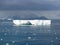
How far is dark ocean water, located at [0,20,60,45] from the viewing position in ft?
14.1

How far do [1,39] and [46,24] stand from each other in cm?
118

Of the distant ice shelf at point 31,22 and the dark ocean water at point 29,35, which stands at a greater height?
the distant ice shelf at point 31,22

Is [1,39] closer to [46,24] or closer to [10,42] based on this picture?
[10,42]

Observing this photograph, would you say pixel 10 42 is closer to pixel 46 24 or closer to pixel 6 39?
pixel 6 39

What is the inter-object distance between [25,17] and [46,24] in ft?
1.85

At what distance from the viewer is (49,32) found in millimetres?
4438

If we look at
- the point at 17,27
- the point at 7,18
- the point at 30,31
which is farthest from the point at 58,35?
the point at 7,18

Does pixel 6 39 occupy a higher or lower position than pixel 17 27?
lower

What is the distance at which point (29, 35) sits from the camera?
4410 millimetres

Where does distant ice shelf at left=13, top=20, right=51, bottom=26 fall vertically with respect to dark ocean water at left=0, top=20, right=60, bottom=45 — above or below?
above

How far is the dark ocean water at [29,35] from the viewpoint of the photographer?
169 inches

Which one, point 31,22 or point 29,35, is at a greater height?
point 31,22

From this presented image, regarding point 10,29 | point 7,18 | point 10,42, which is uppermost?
point 7,18

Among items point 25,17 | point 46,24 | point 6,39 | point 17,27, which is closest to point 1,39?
point 6,39
